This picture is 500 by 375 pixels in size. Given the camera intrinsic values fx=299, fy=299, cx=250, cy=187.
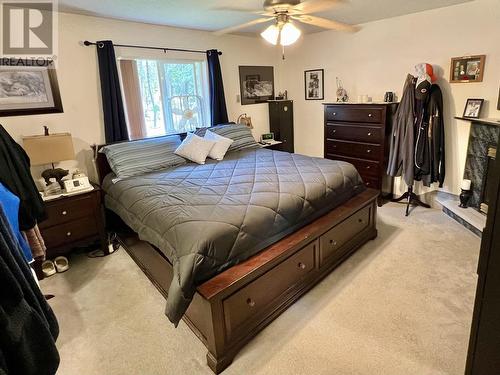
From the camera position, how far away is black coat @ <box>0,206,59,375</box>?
29.9 inches

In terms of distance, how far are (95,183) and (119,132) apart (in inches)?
24.9

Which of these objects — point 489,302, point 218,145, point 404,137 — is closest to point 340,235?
point 489,302

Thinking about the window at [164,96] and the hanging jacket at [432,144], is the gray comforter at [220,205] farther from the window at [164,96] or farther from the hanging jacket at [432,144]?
the hanging jacket at [432,144]

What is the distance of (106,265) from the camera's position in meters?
2.90

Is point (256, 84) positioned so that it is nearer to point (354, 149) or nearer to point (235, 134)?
point (235, 134)

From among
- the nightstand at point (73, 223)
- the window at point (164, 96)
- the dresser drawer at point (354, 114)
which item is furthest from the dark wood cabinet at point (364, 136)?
the nightstand at point (73, 223)

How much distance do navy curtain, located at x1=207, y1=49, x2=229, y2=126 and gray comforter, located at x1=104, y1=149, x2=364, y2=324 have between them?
3.82ft

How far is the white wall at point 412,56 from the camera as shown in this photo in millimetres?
3084

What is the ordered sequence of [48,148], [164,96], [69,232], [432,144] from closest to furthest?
[48,148] → [69,232] → [432,144] → [164,96]

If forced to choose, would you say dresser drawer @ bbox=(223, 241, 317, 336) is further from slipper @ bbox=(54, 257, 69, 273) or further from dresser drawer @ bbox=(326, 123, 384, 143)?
dresser drawer @ bbox=(326, 123, 384, 143)

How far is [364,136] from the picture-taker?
3928mm

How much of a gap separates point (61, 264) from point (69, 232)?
1.03 feet

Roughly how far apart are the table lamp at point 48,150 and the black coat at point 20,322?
2.18 metres

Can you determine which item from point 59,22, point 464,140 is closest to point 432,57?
point 464,140
